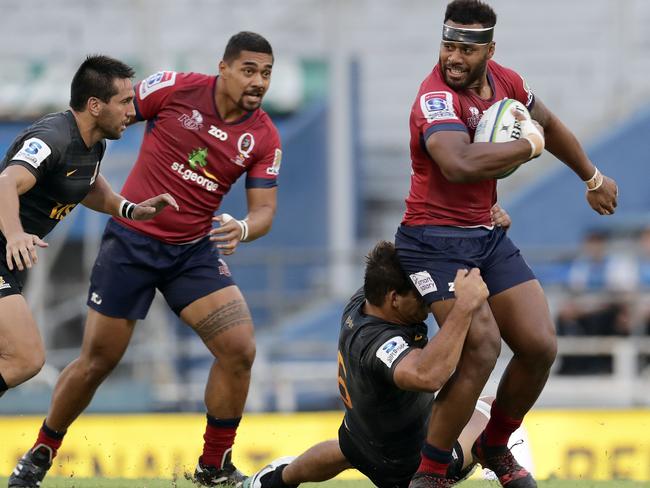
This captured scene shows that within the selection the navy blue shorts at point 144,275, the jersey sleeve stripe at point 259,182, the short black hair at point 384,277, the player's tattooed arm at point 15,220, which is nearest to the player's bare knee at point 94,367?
the navy blue shorts at point 144,275

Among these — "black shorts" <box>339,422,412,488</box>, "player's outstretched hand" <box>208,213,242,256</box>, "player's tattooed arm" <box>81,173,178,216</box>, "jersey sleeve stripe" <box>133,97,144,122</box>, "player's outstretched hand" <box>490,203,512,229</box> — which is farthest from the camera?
"jersey sleeve stripe" <box>133,97,144,122</box>

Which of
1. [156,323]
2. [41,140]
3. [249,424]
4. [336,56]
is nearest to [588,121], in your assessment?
[336,56]

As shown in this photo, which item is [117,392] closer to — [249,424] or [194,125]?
[249,424]

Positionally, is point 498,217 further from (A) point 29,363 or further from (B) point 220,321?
(A) point 29,363

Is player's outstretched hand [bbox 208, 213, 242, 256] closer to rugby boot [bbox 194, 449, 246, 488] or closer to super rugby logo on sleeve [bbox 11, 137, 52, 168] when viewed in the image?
super rugby logo on sleeve [bbox 11, 137, 52, 168]

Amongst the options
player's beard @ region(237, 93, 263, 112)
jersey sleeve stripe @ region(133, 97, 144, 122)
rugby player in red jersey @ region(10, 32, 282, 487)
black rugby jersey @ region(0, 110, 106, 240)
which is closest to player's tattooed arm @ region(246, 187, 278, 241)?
rugby player in red jersey @ region(10, 32, 282, 487)

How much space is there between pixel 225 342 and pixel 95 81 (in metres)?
1.74

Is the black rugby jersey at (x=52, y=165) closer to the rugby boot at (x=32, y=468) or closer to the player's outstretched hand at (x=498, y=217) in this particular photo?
the rugby boot at (x=32, y=468)

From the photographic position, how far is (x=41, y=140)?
22.2ft

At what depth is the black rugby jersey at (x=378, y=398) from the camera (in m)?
6.62

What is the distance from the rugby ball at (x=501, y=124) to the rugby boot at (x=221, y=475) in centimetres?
267

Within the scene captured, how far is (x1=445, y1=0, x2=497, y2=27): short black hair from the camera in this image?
6469mm

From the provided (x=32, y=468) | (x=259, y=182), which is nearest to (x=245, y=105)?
(x=259, y=182)

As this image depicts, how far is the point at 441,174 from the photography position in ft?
21.6
